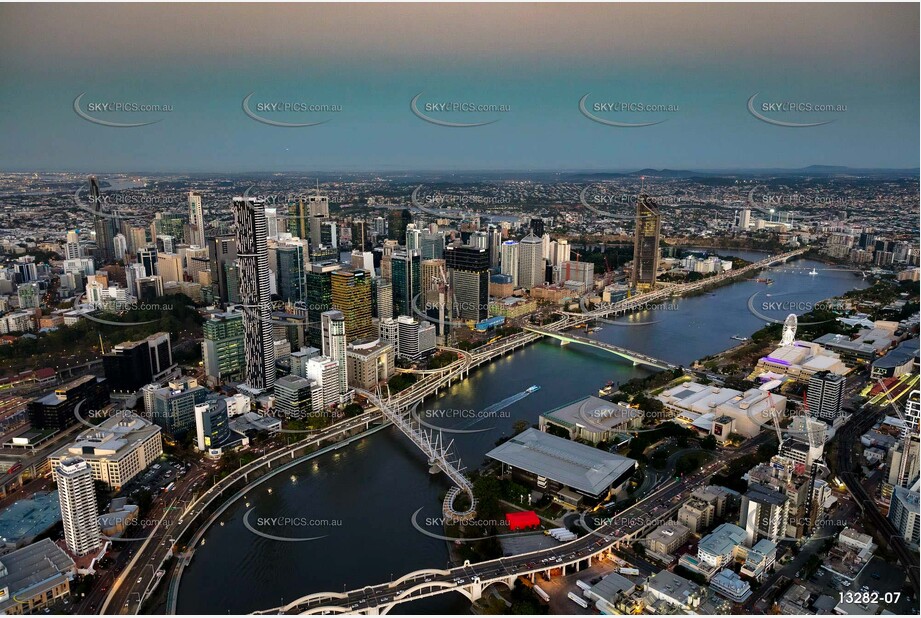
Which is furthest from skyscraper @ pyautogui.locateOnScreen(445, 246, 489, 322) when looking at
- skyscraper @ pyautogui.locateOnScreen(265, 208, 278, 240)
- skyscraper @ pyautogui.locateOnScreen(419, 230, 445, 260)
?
skyscraper @ pyautogui.locateOnScreen(265, 208, 278, 240)

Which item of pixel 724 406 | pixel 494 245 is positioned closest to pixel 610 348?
pixel 724 406

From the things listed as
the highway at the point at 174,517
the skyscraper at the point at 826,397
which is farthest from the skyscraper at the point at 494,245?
the skyscraper at the point at 826,397

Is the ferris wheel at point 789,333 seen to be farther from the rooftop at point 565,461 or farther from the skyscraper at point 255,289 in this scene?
the skyscraper at point 255,289

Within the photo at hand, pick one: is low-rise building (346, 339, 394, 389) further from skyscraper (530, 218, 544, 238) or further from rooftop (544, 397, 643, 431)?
skyscraper (530, 218, 544, 238)

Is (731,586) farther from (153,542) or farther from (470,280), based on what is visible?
(470,280)

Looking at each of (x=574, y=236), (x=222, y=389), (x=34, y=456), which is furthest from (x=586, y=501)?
(x=574, y=236)

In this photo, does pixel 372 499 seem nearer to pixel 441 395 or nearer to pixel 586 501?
pixel 586 501

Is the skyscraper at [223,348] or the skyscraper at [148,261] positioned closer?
the skyscraper at [223,348]
